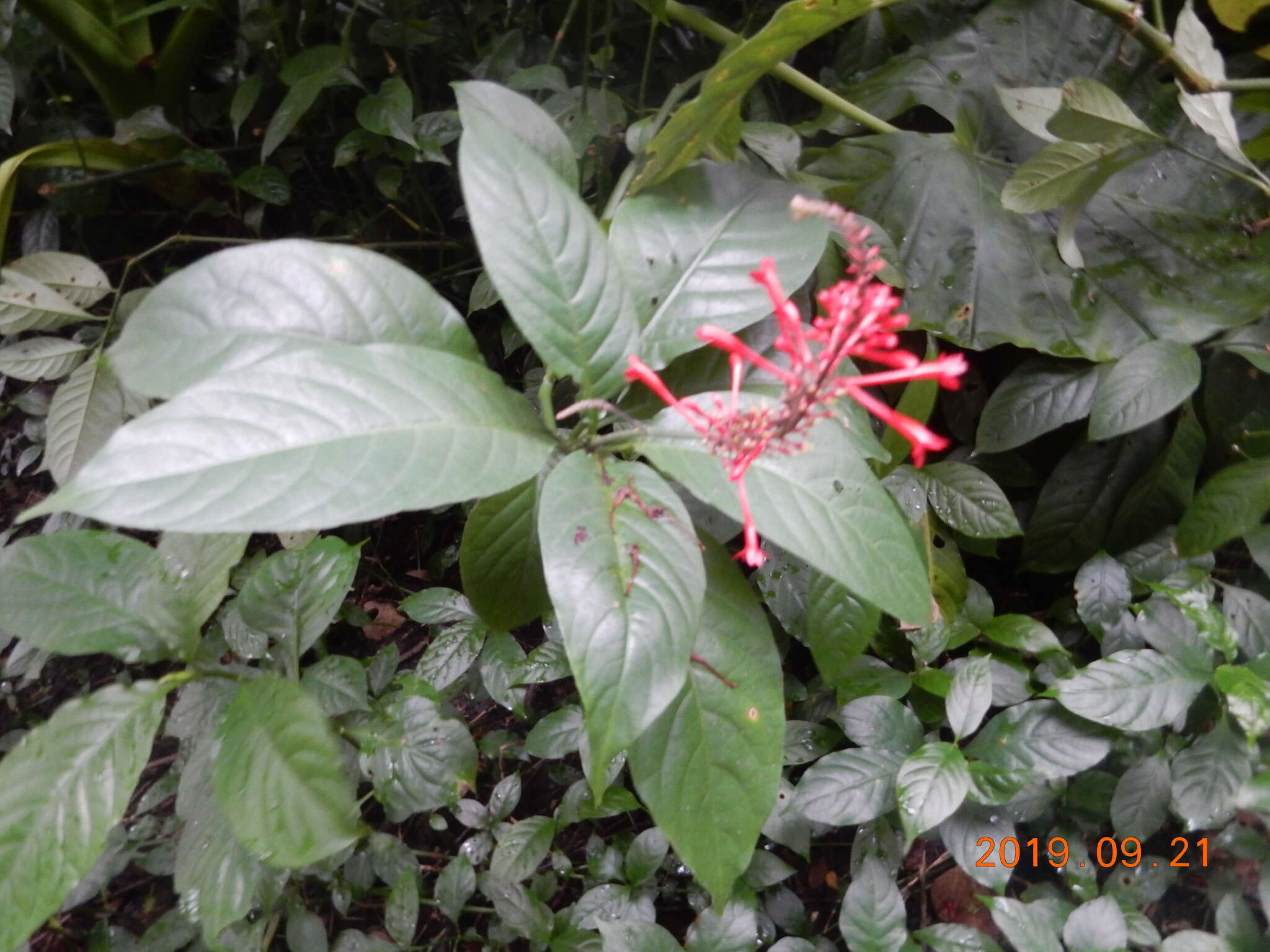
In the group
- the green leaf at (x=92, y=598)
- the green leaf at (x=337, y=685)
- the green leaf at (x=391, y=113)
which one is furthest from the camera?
the green leaf at (x=391, y=113)

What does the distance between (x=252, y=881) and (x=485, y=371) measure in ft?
1.52

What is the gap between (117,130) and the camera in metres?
1.11

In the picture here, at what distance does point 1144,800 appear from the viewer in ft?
2.57

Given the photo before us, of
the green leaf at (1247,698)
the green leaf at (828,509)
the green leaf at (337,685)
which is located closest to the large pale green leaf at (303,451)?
the green leaf at (828,509)

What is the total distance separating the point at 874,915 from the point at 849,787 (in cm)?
13

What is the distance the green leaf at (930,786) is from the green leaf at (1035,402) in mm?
390

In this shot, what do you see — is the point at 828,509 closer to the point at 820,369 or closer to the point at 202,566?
the point at 820,369

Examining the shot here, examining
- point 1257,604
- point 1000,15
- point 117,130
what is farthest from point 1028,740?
point 117,130

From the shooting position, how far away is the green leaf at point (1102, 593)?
88 cm

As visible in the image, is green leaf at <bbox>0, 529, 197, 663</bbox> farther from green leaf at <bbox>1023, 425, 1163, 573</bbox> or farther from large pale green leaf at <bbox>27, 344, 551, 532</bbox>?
green leaf at <bbox>1023, 425, 1163, 573</bbox>

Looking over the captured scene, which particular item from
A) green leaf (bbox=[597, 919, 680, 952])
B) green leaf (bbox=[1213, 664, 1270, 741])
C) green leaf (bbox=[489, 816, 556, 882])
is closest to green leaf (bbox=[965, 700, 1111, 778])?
green leaf (bbox=[1213, 664, 1270, 741])

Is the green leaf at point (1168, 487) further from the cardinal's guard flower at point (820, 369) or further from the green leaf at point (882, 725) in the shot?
the cardinal's guard flower at point (820, 369)

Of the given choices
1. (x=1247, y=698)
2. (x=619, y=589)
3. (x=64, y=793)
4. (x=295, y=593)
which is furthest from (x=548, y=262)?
(x=1247, y=698)

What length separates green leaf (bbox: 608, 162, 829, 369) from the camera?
0.63 m
